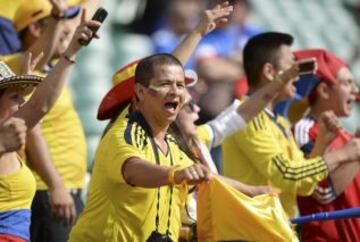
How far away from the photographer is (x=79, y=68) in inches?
474

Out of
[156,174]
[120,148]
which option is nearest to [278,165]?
[120,148]

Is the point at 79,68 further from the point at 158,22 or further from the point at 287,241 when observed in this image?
the point at 287,241

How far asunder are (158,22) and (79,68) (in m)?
0.87

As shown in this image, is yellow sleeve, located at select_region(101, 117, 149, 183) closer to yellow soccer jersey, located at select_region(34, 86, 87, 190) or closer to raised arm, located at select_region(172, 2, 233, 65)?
raised arm, located at select_region(172, 2, 233, 65)

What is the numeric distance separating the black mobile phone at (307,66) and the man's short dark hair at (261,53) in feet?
1.31

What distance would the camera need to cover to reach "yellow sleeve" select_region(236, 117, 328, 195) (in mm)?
7500

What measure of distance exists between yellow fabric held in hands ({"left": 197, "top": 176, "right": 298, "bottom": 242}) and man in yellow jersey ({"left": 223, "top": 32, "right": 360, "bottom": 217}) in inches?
53.4

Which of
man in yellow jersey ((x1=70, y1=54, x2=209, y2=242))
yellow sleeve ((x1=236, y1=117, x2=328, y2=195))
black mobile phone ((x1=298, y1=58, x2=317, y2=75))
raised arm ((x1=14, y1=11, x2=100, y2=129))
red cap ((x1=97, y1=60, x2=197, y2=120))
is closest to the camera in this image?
raised arm ((x1=14, y1=11, x2=100, y2=129))

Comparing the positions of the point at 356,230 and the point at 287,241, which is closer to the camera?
the point at 287,241

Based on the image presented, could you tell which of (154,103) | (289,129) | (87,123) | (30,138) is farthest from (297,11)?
(154,103)

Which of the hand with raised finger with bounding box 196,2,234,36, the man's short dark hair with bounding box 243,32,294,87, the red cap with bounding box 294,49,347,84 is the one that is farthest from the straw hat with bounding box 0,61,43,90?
the red cap with bounding box 294,49,347,84

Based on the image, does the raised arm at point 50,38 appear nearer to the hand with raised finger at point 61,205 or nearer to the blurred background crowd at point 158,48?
the hand with raised finger at point 61,205

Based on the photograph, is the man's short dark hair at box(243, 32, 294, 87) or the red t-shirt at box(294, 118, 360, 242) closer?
the red t-shirt at box(294, 118, 360, 242)

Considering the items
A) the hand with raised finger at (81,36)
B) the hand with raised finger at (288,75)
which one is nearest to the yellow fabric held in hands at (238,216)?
the hand with raised finger at (81,36)
